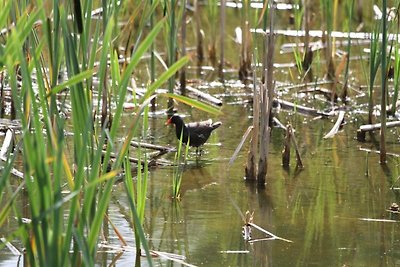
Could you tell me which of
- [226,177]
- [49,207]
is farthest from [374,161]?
[49,207]

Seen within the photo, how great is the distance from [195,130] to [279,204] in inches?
45.4

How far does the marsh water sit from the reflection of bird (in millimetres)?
94

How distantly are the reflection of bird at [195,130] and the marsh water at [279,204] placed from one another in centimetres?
9

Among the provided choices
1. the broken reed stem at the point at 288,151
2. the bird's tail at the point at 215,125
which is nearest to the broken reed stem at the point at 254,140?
the broken reed stem at the point at 288,151

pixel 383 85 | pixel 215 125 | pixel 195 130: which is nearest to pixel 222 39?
pixel 215 125

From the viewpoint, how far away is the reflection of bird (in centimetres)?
564

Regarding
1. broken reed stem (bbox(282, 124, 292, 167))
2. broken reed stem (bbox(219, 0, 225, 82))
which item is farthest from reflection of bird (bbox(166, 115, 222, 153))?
broken reed stem (bbox(219, 0, 225, 82))

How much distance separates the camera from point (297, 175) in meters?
5.27

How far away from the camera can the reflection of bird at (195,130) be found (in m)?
5.64

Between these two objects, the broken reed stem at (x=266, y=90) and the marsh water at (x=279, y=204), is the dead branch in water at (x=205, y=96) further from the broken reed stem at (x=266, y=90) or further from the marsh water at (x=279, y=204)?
the broken reed stem at (x=266, y=90)

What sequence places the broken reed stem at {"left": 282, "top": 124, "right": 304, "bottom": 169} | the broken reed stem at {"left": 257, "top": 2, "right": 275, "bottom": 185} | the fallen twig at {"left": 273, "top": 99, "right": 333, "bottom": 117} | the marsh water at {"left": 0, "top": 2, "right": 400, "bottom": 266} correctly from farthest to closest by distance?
the fallen twig at {"left": 273, "top": 99, "right": 333, "bottom": 117}, the broken reed stem at {"left": 282, "top": 124, "right": 304, "bottom": 169}, the broken reed stem at {"left": 257, "top": 2, "right": 275, "bottom": 185}, the marsh water at {"left": 0, "top": 2, "right": 400, "bottom": 266}

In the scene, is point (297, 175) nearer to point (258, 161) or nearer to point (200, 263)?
point (258, 161)

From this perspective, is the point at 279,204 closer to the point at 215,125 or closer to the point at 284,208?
the point at 284,208

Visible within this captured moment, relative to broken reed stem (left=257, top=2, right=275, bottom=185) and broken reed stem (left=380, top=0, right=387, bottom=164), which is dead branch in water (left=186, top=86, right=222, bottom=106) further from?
broken reed stem (left=257, top=2, right=275, bottom=185)
